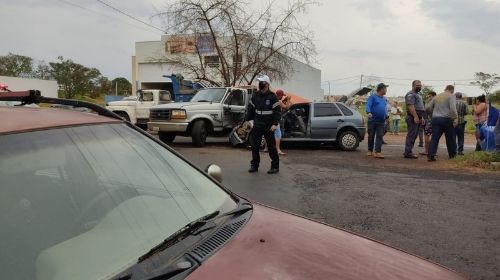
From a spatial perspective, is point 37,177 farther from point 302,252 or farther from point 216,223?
point 302,252

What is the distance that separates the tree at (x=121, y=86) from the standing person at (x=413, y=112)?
58.6 metres

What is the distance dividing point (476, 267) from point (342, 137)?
1011 cm

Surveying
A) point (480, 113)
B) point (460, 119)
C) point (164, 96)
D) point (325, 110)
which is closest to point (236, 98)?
point (325, 110)

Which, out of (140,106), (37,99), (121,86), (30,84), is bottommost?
(140,106)

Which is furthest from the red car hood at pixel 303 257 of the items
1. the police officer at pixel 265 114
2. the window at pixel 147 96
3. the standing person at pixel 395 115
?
the window at pixel 147 96

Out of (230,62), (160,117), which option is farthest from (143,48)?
(160,117)

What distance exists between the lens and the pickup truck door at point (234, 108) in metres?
14.4

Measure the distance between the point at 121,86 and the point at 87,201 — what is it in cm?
7301

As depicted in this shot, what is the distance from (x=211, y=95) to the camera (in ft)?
48.8

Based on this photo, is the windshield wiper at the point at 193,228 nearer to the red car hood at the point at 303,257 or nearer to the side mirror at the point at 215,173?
the red car hood at the point at 303,257

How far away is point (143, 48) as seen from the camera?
5225 cm

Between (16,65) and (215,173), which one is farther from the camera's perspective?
(16,65)

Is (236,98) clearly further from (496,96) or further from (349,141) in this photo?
(496,96)

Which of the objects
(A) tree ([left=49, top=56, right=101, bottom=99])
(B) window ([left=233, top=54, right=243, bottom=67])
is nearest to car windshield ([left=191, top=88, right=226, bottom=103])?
(B) window ([left=233, top=54, right=243, bottom=67])
